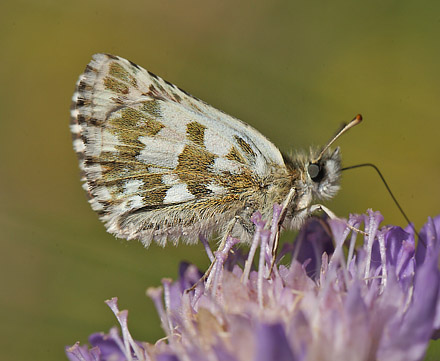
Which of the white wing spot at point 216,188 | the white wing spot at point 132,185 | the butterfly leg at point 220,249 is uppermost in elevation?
the white wing spot at point 132,185

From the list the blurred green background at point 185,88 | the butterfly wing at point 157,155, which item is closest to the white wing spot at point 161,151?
the butterfly wing at point 157,155

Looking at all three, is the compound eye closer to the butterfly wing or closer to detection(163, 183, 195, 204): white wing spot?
the butterfly wing

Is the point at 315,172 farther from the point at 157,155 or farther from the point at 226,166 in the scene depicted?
the point at 157,155

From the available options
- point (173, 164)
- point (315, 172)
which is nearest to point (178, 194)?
point (173, 164)

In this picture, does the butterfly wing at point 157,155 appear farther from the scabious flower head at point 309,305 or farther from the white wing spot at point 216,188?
the scabious flower head at point 309,305

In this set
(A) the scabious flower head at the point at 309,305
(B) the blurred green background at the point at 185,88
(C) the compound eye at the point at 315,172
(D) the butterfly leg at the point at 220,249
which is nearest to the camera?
(A) the scabious flower head at the point at 309,305

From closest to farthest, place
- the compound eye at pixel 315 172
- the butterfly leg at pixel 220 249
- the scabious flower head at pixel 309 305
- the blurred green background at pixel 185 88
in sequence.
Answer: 1. the scabious flower head at pixel 309 305
2. the butterfly leg at pixel 220 249
3. the compound eye at pixel 315 172
4. the blurred green background at pixel 185 88

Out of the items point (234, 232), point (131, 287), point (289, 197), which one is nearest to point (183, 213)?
point (234, 232)
